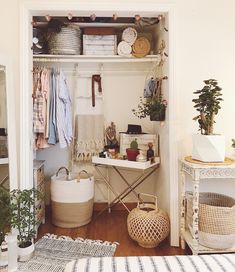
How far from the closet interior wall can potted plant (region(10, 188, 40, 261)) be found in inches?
46.6

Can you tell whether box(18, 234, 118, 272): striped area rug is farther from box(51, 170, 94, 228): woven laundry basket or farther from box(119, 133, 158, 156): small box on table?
box(119, 133, 158, 156): small box on table

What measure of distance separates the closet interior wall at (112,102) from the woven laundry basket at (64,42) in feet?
1.00

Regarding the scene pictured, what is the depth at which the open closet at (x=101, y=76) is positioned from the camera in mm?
→ 2582

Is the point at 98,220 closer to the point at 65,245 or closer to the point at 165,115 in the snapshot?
the point at 65,245

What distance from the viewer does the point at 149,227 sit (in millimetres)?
2564

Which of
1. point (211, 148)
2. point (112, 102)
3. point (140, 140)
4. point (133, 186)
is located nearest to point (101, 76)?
point (112, 102)

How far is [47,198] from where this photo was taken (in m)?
3.67

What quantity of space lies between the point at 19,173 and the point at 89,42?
171 centimetres

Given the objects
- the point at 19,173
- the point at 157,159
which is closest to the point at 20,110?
the point at 19,173

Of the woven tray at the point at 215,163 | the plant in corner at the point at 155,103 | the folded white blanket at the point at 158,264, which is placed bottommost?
the folded white blanket at the point at 158,264

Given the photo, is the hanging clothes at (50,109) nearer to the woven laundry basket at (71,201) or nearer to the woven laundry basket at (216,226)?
the woven laundry basket at (71,201)

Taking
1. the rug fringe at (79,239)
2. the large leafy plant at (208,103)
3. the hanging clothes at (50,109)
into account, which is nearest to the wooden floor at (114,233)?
the rug fringe at (79,239)

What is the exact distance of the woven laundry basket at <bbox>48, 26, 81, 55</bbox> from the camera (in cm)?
319

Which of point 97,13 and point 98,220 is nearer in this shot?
point 97,13
